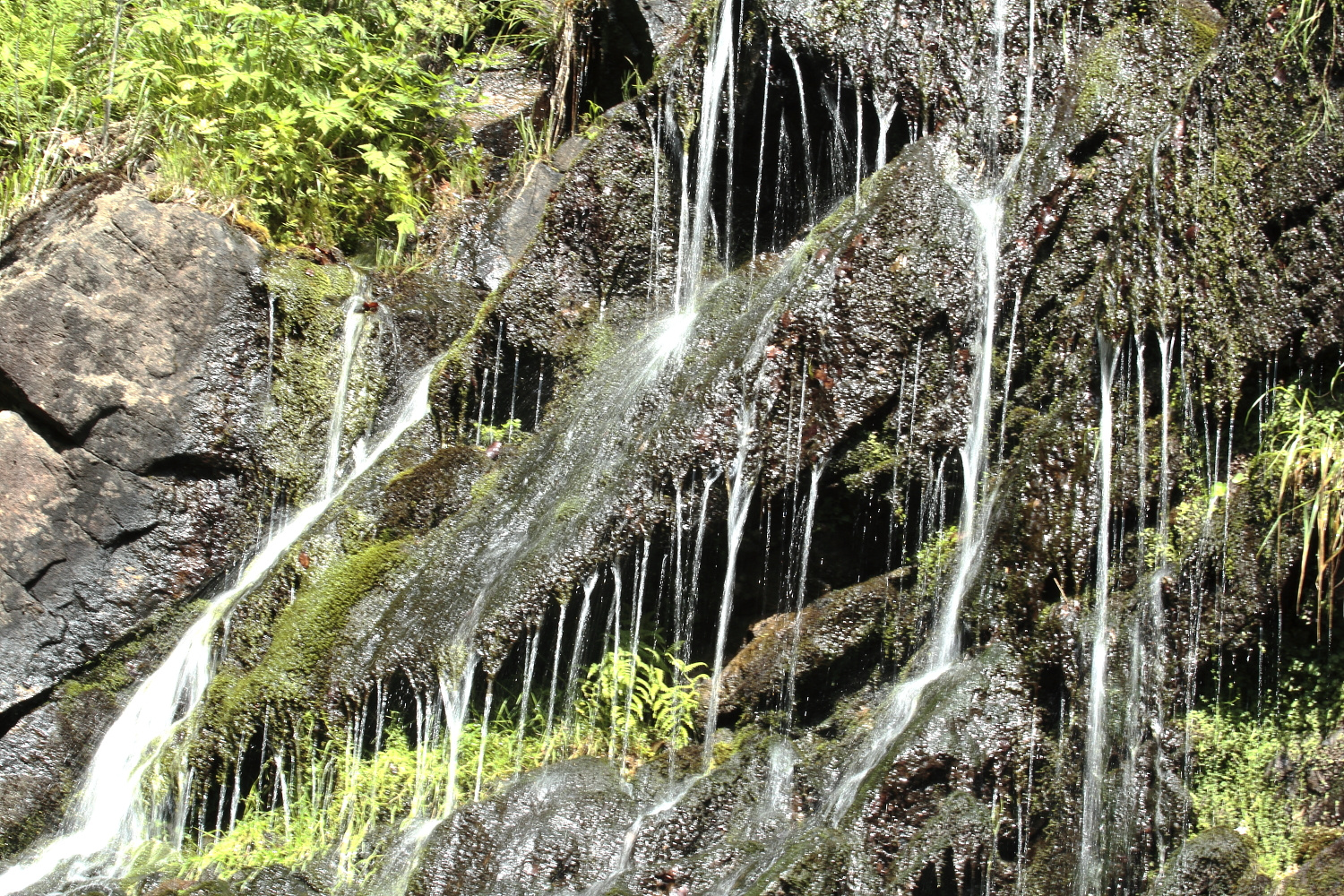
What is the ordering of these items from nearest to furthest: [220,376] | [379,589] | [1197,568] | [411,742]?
[1197,568], [411,742], [379,589], [220,376]

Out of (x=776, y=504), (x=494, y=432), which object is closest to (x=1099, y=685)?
(x=776, y=504)

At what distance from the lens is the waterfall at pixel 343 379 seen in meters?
7.02

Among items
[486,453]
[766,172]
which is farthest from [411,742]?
[766,172]

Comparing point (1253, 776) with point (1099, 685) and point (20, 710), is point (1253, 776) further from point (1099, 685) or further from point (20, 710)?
point (20, 710)

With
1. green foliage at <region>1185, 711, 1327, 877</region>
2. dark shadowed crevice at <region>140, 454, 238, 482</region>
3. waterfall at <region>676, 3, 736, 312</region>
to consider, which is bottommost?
green foliage at <region>1185, 711, 1327, 877</region>

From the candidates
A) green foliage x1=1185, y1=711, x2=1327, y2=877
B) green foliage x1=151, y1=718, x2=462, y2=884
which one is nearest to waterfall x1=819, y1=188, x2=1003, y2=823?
green foliage x1=1185, y1=711, x2=1327, y2=877

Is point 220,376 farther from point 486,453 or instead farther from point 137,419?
point 486,453

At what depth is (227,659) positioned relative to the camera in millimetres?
5992

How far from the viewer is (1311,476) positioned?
15.8ft

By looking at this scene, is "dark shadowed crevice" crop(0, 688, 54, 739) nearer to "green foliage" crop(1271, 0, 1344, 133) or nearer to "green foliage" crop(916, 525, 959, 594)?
"green foliage" crop(916, 525, 959, 594)

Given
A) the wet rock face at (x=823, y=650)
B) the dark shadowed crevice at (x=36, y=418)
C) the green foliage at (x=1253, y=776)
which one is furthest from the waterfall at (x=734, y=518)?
the dark shadowed crevice at (x=36, y=418)

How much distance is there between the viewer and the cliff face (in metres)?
4.71

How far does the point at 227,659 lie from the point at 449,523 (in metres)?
1.33

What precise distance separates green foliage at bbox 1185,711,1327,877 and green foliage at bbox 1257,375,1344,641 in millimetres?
493
